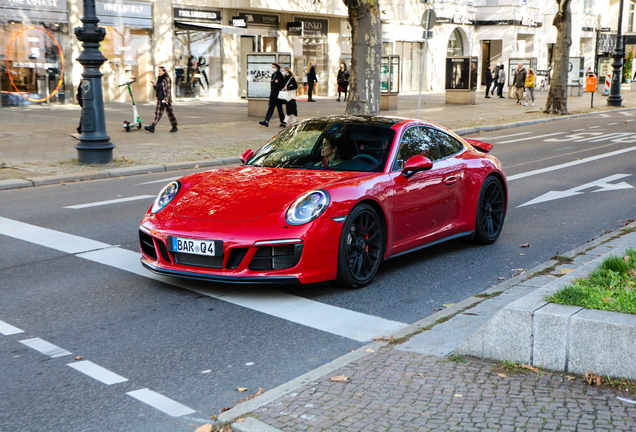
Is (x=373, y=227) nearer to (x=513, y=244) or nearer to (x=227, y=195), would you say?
(x=227, y=195)

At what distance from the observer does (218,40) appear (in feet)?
110

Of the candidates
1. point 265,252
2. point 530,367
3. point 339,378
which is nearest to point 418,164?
point 265,252

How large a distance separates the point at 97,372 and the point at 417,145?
372 centimetres

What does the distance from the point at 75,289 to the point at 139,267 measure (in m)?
0.76

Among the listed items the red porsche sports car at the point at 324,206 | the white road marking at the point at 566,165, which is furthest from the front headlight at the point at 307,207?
the white road marking at the point at 566,165

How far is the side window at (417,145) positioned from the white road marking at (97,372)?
10.3 feet

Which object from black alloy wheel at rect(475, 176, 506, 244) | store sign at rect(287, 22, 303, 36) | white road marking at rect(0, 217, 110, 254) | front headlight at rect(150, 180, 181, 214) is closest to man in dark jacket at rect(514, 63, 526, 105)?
store sign at rect(287, 22, 303, 36)

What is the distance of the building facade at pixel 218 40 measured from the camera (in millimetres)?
26688

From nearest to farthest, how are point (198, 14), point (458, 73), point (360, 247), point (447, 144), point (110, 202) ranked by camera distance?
point (360, 247), point (447, 144), point (110, 202), point (198, 14), point (458, 73)

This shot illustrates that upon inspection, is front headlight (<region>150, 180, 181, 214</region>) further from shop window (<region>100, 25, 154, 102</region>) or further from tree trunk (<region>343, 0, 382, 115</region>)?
shop window (<region>100, 25, 154, 102</region>)

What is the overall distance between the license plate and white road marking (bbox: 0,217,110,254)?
2.00 metres

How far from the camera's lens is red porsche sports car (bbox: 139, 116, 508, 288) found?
5.48 m

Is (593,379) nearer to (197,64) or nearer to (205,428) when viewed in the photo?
(205,428)

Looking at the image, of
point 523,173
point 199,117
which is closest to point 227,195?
point 523,173
